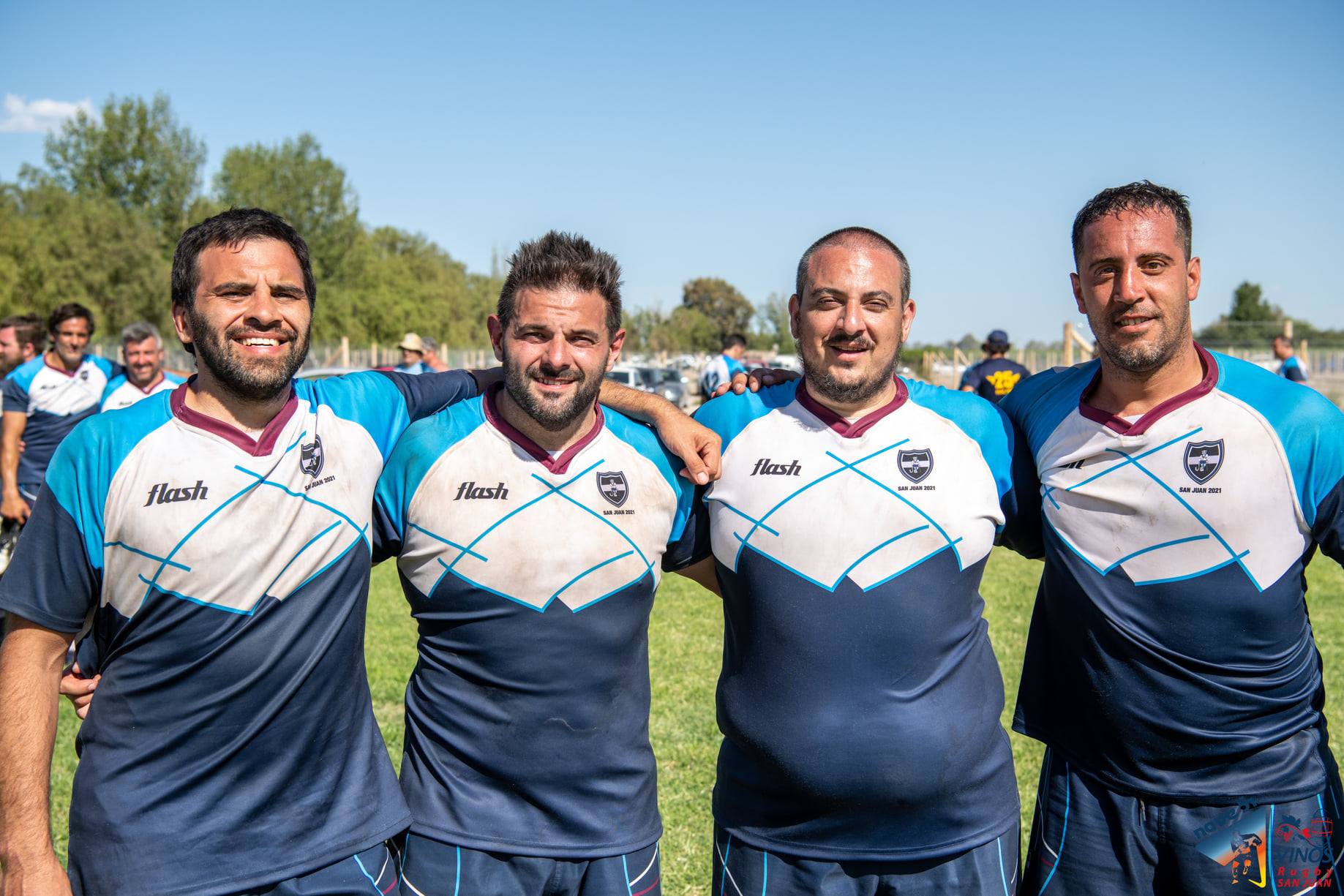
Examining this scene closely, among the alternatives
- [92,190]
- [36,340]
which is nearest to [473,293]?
[92,190]

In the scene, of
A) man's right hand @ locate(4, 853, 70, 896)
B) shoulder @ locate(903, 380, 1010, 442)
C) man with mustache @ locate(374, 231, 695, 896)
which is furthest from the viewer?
shoulder @ locate(903, 380, 1010, 442)

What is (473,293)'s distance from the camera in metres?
89.3

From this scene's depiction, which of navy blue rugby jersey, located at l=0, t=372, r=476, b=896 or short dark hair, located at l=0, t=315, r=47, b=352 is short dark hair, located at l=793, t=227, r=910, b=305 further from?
short dark hair, located at l=0, t=315, r=47, b=352

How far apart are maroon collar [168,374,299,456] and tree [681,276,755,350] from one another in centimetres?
9543

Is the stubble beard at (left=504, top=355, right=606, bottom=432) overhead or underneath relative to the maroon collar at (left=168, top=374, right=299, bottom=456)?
overhead

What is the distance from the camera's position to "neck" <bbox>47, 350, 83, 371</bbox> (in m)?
8.25

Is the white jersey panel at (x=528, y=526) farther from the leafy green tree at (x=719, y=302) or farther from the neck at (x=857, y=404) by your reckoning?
the leafy green tree at (x=719, y=302)

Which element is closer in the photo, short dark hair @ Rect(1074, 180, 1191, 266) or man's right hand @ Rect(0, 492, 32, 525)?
short dark hair @ Rect(1074, 180, 1191, 266)

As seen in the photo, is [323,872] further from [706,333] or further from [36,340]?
[706,333]

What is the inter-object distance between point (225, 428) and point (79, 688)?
779 mm

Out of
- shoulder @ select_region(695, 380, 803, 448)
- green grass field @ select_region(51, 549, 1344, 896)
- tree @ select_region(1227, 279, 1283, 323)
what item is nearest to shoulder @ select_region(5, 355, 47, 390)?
green grass field @ select_region(51, 549, 1344, 896)

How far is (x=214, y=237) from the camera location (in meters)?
2.49

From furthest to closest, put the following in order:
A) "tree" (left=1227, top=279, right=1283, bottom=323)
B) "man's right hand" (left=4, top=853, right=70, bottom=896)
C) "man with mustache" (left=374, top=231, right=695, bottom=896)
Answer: "tree" (left=1227, top=279, right=1283, bottom=323) → "man with mustache" (left=374, top=231, right=695, bottom=896) → "man's right hand" (left=4, top=853, right=70, bottom=896)

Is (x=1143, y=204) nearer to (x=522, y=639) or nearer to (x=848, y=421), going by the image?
(x=848, y=421)
